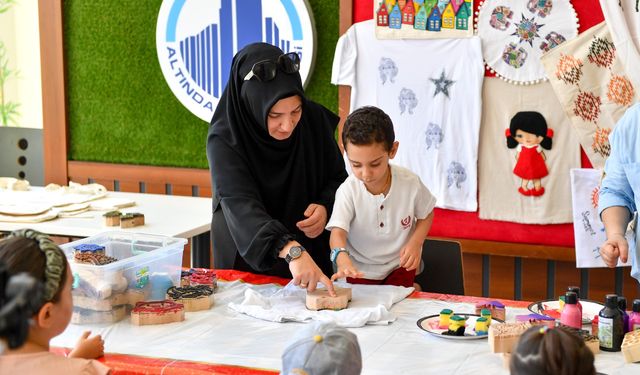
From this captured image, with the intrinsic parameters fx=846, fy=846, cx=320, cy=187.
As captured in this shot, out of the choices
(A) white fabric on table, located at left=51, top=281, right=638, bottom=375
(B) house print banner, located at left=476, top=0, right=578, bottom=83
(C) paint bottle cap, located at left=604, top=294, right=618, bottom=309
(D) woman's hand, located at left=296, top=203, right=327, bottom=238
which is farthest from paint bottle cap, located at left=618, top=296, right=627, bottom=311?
(B) house print banner, located at left=476, top=0, right=578, bottom=83

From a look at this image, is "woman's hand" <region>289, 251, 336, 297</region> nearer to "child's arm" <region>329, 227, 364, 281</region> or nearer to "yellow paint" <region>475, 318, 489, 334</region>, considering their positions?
"child's arm" <region>329, 227, 364, 281</region>

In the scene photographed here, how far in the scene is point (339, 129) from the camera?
14.1ft

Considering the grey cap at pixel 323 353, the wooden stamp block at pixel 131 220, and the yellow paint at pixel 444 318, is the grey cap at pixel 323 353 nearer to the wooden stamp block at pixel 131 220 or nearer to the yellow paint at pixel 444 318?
the yellow paint at pixel 444 318

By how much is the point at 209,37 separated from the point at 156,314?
2624 millimetres

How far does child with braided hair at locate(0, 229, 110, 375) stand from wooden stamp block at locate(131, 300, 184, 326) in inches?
21.0

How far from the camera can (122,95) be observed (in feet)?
16.2

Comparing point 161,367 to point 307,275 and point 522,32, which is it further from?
point 522,32

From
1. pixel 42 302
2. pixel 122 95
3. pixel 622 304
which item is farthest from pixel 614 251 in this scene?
pixel 122 95

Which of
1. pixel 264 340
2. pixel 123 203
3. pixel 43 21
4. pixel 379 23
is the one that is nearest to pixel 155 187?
pixel 123 203

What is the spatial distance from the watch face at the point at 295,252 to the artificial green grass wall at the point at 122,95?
240 centimetres

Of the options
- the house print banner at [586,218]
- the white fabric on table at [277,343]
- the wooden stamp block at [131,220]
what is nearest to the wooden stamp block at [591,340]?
the white fabric on table at [277,343]

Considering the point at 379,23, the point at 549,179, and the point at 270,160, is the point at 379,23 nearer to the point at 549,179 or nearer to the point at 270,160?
the point at 549,179

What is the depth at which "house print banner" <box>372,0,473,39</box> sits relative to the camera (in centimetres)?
399

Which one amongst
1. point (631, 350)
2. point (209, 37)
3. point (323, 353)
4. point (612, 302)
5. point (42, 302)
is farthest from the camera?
point (209, 37)
